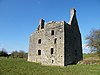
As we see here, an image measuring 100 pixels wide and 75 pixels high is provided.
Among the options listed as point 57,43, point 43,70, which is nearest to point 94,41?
point 57,43

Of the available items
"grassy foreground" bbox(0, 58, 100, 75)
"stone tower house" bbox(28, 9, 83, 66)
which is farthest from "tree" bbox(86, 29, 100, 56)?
"grassy foreground" bbox(0, 58, 100, 75)

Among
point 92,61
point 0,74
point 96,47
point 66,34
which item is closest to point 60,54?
point 66,34

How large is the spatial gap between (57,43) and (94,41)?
369 inches

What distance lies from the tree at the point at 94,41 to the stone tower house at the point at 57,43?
90.1 inches

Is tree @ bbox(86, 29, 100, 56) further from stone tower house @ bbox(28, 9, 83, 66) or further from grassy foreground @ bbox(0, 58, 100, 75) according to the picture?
grassy foreground @ bbox(0, 58, 100, 75)

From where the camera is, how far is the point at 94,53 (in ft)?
112

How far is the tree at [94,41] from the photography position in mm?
33000

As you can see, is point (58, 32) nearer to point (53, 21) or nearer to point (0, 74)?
point (53, 21)

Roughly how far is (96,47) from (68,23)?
8.26 metres

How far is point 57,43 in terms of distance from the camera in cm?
2973

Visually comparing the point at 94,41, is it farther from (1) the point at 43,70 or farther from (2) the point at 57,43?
(1) the point at 43,70

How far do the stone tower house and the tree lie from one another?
7.51 ft

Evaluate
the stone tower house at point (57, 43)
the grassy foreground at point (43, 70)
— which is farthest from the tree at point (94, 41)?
the grassy foreground at point (43, 70)

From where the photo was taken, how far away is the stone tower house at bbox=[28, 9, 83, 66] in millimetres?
29094
